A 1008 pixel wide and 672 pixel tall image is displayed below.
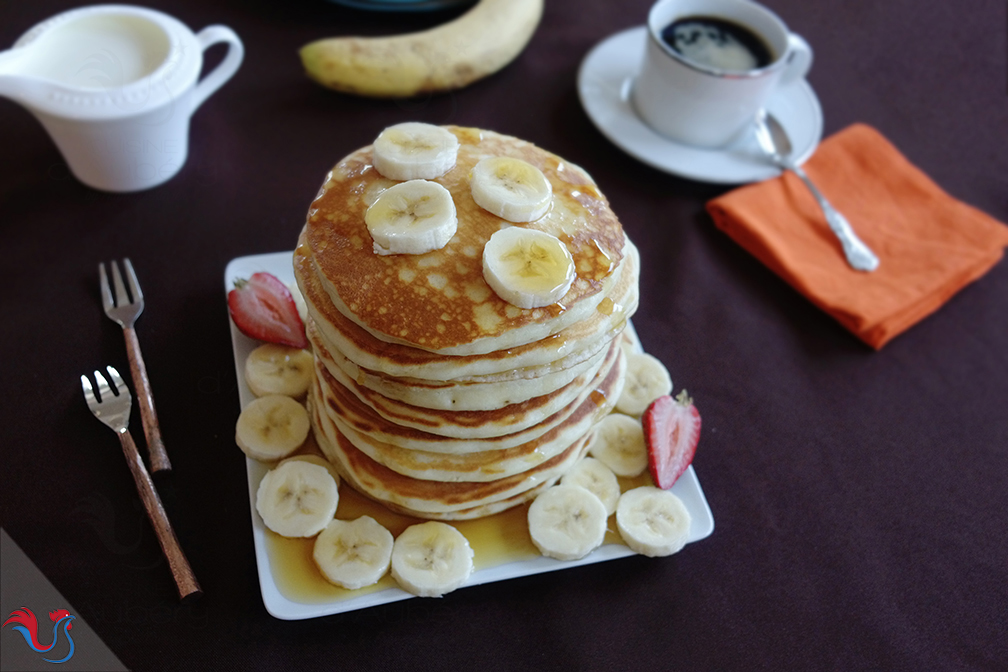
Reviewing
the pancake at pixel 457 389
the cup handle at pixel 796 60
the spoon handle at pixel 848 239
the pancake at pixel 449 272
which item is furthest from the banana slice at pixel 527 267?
the cup handle at pixel 796 60

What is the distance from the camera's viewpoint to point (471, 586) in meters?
1.25

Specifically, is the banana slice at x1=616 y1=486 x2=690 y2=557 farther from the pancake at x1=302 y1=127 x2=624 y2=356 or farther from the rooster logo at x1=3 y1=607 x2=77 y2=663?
the rooster logo at x1=3 y1=607 x2=77 y2=663

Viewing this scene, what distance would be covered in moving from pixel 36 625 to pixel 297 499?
0.41m

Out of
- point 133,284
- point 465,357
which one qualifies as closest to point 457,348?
point 465,357

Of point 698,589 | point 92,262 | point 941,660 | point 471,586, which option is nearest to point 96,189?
point 92,262

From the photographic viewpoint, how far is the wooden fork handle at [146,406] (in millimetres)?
1313

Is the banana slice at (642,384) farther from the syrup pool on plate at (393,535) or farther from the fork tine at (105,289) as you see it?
the fork tine at (105,289)

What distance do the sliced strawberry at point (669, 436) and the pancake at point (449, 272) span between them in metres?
0.35

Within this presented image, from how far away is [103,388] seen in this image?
4.52 feet

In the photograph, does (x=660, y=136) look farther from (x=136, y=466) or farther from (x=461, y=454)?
(x=136, y=466)

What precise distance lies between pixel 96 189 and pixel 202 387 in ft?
2.00

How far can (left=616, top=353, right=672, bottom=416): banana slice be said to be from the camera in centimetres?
145

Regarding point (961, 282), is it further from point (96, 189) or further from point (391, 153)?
point (96, 189)

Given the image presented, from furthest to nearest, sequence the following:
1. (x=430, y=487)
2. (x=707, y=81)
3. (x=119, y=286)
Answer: (x=707, y=81) → (x=119, y=286) → (x=430, y=487)
